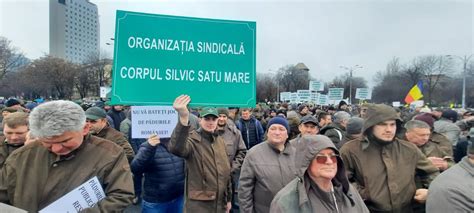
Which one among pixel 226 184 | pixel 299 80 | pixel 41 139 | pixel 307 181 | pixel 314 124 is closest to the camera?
pixel 41 139

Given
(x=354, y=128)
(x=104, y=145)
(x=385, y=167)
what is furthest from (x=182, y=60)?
(x=354, y=128)

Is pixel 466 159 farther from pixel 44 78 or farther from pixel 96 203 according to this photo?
pixel 44 78

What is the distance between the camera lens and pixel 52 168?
7.47ft

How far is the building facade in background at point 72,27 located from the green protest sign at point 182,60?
8349 cm

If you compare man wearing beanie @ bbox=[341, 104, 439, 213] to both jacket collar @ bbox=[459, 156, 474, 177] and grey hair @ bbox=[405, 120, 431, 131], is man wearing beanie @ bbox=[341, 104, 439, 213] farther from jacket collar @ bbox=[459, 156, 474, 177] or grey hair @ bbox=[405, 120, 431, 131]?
grey hair @ bbox=[405, 120, 431, 131]

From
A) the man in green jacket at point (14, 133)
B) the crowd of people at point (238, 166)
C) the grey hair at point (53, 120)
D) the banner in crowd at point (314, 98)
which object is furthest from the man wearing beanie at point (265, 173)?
the banner in crowd at point (314, 98)

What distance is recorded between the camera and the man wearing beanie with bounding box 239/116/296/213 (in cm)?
379

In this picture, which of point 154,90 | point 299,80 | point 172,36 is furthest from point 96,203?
point 299,80

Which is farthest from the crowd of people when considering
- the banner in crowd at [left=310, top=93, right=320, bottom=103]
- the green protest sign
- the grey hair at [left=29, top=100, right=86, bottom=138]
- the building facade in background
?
the building facade in background

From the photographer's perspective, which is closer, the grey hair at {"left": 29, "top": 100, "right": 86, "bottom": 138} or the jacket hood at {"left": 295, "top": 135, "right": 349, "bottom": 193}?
the grey hair at {"left": 29, "top": 100, "right": 86, "bottom": 138}

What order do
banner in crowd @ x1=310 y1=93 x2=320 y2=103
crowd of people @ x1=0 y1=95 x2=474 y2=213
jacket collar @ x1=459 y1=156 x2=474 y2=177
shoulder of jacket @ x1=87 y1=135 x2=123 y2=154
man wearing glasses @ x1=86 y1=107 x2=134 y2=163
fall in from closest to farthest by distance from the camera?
1. crowd of people @ x1=0 y1=95 x2=474 y2=213
2. shoulder of jacket @ x1=87 y1=135 x2=123 y2=154
3. jacket collar @ x1=459 y1=156 x2=474 y2=177
4. man wearing glasses @ x1=86 y1=107 x2=134 y2=163
5. banner in crowd @ x1=310 y1=93 x2=320 y2=103

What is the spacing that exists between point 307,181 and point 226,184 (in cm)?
181

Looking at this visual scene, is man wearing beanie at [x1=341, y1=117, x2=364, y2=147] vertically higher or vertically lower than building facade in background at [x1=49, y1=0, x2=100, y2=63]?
lower

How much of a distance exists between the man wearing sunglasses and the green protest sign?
1.23 meters
